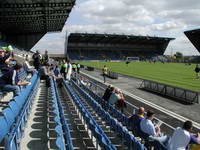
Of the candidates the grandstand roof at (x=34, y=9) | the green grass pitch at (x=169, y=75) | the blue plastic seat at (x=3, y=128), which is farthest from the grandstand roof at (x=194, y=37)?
the blue plastic seat at (x=3, y=128)

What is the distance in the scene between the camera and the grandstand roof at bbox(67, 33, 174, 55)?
10152cm

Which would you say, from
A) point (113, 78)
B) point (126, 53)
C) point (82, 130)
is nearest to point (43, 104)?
point (82, 130)

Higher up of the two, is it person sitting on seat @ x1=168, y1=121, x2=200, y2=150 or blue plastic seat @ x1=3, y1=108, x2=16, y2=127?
blue plastic seat @ x1=3, y1=108, x2=16, y2=127

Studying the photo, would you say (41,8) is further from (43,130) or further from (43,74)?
(43,130)

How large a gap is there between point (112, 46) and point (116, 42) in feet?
7.73

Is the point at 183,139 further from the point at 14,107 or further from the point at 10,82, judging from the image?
the point at 10,82

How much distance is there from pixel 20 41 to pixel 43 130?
73590mm

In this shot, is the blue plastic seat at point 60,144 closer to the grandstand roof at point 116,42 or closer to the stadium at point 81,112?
the stadium at point 81,112

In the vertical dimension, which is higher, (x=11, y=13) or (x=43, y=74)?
(x=11, y=13)

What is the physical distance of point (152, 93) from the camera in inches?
864

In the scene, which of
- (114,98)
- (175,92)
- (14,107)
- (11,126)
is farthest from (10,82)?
(175,92)

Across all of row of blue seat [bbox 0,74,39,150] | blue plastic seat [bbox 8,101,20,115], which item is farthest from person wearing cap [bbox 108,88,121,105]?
blue plastic seat [bbox 8,101,20,115]

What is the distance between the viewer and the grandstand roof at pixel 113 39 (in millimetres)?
99750

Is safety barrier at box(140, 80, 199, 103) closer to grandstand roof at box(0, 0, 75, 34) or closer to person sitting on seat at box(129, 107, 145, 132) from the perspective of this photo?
person sitting on seat at box(129, 107, 145, 132)
